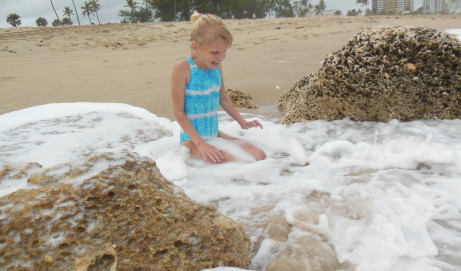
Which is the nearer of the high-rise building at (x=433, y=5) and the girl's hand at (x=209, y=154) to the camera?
the girl's hand at (x=209, y=154)

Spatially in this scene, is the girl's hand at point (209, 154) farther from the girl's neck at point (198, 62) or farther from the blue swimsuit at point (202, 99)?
the girl's neck at point (198, 62)

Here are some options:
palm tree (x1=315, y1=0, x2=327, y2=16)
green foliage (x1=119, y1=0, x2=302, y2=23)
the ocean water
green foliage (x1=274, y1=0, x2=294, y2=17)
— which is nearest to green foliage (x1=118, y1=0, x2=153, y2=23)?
green foliage (x1=119, y1=0, x2=302, y2=23)

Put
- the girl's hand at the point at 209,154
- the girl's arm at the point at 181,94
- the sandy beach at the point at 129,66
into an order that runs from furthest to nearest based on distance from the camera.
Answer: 1. the sandy beach at the point at 129,66
2. the girl's arm at the point at 181,94
3. the girl's hand at the point at 209,154

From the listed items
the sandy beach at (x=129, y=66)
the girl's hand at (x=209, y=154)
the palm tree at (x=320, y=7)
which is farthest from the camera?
the palm tree at (x=320, y=7)

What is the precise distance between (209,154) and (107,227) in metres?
1.38

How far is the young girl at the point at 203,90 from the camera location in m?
2.69

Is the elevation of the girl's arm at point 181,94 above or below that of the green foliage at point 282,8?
below

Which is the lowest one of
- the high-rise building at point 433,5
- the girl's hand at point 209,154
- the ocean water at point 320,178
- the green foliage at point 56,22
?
the ocean water at point 320,178

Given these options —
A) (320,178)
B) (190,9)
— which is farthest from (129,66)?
(190,9)

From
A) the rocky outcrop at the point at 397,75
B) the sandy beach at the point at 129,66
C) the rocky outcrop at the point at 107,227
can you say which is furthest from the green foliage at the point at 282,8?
the rocky outcrop at the point at 107,227

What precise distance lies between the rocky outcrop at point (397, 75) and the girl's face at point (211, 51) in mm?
1128

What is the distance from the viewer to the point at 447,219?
194cm

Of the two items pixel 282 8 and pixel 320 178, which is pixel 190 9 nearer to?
pixel 282 8

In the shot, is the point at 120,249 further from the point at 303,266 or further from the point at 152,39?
the point at 152,39
